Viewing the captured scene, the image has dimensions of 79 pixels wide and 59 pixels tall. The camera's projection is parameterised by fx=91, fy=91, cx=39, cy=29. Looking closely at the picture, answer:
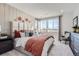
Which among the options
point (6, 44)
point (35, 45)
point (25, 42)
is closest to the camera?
point (35, 45)

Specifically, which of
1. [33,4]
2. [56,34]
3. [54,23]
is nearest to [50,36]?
[56,34]

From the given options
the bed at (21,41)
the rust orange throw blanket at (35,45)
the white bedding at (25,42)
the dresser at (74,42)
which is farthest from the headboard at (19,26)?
the dresser at (74,42)

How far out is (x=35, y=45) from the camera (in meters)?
2.21

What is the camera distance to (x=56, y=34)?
232 cm

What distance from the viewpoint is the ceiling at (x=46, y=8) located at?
7.29 ft

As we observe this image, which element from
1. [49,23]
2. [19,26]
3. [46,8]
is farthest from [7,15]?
→ [49,23]

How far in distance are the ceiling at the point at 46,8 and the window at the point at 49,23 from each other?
13 centimetres

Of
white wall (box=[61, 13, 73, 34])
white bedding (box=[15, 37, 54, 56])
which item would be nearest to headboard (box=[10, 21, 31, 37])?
white bedding (box=[15, 37, 54, 56])

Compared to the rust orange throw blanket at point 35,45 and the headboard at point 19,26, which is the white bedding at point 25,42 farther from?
the headboard at point 19,26

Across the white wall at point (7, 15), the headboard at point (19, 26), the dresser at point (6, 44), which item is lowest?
the dresser at point (6, 44)

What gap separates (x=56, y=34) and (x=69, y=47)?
1.65 ft

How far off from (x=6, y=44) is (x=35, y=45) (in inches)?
35.8

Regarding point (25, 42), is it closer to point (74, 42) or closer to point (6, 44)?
point (6, 44)

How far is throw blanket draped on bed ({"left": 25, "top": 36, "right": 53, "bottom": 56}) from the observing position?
2.14 metres
